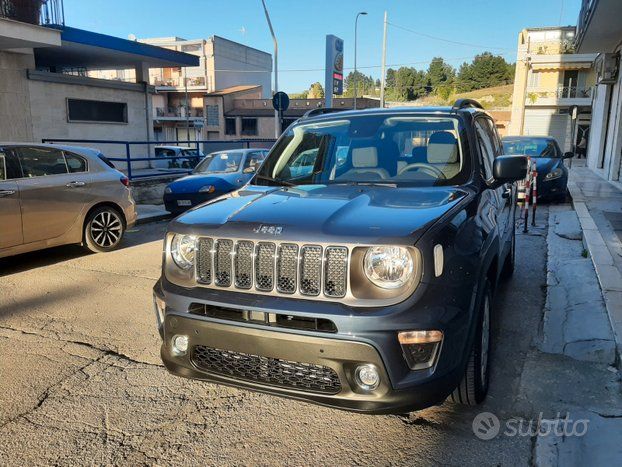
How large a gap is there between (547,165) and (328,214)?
1111 cm

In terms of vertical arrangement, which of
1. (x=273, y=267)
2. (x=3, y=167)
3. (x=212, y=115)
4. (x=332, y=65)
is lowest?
(x=273, y=267)

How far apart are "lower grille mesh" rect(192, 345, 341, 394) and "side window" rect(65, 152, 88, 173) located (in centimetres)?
560

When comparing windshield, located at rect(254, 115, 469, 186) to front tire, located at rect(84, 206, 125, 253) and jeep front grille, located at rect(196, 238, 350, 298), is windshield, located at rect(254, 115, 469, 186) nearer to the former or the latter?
jeep front grille, located at rect(196, 238, 350, 298)

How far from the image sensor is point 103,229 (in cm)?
795

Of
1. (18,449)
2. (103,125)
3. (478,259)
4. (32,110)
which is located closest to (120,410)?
(18,449)

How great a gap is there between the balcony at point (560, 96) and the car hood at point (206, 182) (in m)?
42.0

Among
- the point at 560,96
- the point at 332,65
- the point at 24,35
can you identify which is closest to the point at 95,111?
the point at 24,35

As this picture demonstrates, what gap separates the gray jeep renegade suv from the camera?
2.53m

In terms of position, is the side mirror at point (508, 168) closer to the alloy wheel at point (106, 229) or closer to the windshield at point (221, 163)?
the alloy wheel at point (106, 229)

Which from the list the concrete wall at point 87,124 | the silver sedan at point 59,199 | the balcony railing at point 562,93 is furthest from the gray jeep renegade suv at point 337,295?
the balcony railing at point 562,93

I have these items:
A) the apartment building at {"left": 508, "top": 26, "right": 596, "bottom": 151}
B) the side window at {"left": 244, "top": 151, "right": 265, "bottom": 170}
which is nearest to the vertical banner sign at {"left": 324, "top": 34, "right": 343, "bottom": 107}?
the side window at {"left": 244, "top": 151, "right": 265, "bottom": 170}

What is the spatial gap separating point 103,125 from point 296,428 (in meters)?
18.1

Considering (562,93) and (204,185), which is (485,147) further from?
(562,93)

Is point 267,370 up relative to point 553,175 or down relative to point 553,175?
down
